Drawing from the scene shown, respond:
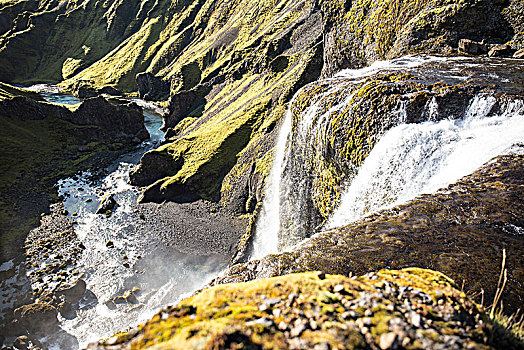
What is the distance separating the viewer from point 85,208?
5606cm

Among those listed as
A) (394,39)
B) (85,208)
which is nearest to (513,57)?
(394,39)

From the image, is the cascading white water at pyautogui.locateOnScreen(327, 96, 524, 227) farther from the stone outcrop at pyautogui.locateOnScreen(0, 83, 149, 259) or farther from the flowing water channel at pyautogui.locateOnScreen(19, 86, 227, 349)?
the stone outcrop at pyautogui.locateOnScreen(0, 83, 149, 259)

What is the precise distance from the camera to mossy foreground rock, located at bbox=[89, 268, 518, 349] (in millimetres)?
3553

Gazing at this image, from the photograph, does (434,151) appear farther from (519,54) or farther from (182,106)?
(182,106)

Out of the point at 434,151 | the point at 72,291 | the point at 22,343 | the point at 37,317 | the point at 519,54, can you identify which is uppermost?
the point at 519,54

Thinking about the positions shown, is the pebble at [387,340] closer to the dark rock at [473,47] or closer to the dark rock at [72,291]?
the dark rock at [473,47]

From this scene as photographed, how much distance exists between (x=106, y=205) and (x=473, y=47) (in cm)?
5801

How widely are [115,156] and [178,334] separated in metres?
83.8

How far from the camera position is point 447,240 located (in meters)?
8.87

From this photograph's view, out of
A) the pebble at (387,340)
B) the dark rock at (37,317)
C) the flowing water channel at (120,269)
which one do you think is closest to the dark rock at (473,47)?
the pebble at (387,340)

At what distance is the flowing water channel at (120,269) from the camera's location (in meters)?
33.1

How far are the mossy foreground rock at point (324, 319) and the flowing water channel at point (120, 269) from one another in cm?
2737

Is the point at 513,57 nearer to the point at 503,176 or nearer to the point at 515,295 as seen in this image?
the point at 503,176

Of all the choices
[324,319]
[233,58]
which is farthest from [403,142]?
[233,58]
